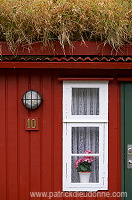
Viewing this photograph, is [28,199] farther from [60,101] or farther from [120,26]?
[120,26]

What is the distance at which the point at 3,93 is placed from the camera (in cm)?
468

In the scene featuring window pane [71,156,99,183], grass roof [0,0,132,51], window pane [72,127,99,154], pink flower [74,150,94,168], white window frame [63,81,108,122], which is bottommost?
window pane [71,156,99,183]

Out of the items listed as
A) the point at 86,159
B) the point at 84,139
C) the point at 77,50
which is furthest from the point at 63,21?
the point at 86,159

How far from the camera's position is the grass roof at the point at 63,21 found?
4.48m

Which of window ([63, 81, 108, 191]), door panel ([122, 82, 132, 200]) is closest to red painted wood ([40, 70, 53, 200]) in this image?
window ([63, 81, 108, 191])

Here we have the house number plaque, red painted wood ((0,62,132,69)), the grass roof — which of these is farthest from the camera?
the house number plaque

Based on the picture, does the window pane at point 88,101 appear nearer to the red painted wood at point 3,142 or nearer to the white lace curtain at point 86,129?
the white lace curtain at point 86,129

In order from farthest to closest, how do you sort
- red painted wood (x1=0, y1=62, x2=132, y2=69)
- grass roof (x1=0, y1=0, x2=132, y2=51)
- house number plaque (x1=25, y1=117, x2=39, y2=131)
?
house number plaque (x1=25, y1=117, x2=39, y2=131) → grass roof (x1=0, y1=0, x2=132, y2=51) → red painted wood (x1=0, y1=62, x2=132, y2=69)

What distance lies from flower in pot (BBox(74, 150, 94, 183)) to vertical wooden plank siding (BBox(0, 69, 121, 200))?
312mm

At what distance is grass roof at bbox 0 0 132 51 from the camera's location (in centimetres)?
448

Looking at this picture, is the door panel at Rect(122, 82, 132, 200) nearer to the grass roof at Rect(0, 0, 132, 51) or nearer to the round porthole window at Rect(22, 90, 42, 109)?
the grass roof at Rect(0, 0, 132, 51)

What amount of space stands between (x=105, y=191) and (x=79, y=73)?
2071mm

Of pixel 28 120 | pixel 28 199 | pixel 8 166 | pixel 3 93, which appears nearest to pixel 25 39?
pixel 3 93

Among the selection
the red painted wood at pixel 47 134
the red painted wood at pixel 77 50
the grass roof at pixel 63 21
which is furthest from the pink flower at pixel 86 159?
the grass roof at pixel 63 21
